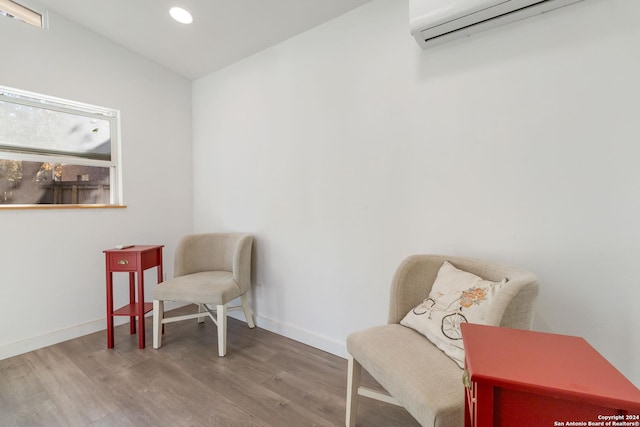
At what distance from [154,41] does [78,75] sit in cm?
67

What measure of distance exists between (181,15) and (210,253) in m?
1.90

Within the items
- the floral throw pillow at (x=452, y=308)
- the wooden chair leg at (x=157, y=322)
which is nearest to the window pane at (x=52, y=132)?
the wooden chair leg at (x=157, y=322)

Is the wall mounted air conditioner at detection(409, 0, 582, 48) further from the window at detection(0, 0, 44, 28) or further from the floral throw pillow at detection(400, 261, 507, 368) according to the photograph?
the window at detection(0, 0, 44, 28)

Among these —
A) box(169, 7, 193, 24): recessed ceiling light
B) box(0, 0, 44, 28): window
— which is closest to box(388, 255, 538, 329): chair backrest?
box(169, 7, 193, 24): recessed ceiling light

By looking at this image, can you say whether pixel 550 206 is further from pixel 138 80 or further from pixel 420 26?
pixel 138 80

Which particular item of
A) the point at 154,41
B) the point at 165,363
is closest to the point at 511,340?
the point at 165,363

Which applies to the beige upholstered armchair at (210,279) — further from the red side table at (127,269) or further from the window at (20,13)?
the window at (20,13)

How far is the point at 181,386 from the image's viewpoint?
172 cm

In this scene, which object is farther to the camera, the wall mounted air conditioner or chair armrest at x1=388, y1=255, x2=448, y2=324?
chair armrest at x1=388, y1=255, x2=448, y2=324

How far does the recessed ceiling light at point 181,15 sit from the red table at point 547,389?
2.67 metres

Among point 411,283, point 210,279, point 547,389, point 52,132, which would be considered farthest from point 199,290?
point 547,389

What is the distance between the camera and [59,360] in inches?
78.9

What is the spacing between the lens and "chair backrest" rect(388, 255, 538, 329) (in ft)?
3.39

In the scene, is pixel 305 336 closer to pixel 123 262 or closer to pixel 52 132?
pixel 123 262
